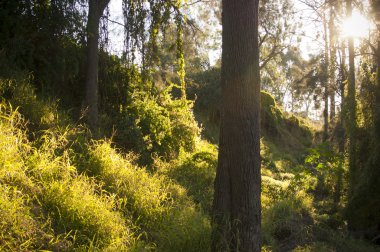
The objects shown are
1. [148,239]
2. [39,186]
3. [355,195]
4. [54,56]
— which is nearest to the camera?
[39,186]

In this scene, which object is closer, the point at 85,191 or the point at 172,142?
the point at 85,191

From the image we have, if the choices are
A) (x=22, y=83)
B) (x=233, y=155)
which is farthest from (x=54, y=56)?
Result: (x=233, y=155)

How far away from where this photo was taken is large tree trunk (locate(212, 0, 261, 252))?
5.98 meters

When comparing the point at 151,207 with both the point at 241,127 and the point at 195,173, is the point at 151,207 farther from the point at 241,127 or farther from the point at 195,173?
the point at 195,173

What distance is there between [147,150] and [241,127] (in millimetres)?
5037

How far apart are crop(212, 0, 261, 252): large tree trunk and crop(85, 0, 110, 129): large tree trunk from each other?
4674mm

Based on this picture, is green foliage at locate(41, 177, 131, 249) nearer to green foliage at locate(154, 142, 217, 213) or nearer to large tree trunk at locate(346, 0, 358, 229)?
green foliage at locate(154, 142, 217, 213)

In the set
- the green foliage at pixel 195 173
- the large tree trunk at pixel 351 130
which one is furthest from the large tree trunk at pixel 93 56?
the large tree trunk at pixel 351 130

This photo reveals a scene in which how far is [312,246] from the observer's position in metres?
8.12

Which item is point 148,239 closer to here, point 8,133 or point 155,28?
point 8,133

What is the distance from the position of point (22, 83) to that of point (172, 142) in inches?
203

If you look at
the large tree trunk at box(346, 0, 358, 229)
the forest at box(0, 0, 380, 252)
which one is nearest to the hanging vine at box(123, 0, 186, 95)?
the forest at box(0, 0, 380, 252)

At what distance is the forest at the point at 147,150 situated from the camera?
535 cm

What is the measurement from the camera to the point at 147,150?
1065 centimetres
